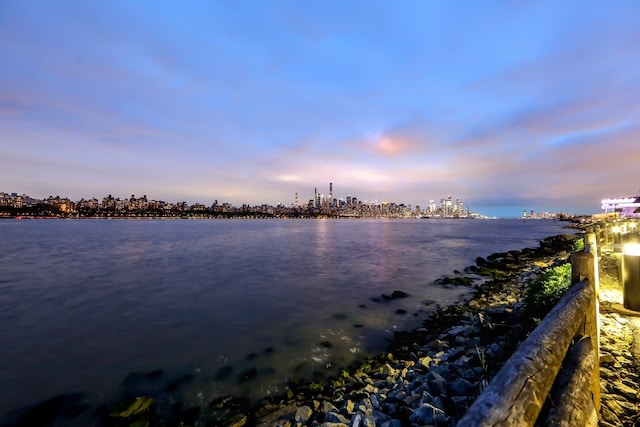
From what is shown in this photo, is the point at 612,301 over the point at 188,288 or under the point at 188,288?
over

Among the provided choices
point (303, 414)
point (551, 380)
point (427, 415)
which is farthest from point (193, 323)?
point (551, 380)

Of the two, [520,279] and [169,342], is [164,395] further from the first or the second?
[520,279]

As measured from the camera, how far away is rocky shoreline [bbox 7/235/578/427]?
5644 mm

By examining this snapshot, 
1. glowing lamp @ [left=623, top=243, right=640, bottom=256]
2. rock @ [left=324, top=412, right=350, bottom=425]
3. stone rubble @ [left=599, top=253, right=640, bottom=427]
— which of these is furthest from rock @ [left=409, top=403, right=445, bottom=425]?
glowing lamp @ [left=623, top=243, right=640, bottom=256]

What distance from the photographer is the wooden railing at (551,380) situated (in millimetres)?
1880

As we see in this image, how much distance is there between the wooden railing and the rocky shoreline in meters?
2.74

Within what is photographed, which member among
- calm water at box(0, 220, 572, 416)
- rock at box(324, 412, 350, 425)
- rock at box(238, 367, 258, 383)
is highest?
rock at box(324, 412, 350, 425)

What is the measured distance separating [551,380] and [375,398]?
4.90m

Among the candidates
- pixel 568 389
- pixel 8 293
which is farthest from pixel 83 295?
pixel 568 389

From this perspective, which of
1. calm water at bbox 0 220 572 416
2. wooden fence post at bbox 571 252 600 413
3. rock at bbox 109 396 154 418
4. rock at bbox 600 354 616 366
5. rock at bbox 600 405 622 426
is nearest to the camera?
wooden fence post at bbox 571 252 600 413

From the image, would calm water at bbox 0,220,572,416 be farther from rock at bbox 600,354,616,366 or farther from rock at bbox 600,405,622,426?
rock at bbox 600,405,622,426

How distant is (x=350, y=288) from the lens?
64.0ft

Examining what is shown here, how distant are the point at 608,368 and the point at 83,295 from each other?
24.2 metres

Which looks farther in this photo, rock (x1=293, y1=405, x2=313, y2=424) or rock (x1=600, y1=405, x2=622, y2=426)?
rock (x1=293, y1=405, x2=313, y2=424)
